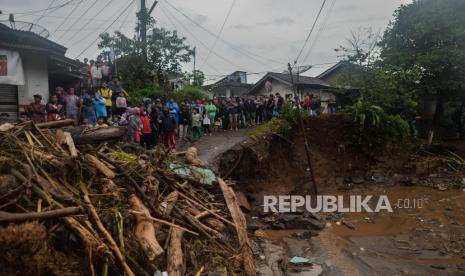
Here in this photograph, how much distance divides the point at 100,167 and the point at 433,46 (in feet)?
73.2

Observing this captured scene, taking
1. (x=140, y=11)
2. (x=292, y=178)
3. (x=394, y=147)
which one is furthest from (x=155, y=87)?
(x=394, y=147)

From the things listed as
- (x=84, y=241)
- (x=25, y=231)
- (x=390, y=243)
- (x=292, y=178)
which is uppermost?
(x=25, y=231)

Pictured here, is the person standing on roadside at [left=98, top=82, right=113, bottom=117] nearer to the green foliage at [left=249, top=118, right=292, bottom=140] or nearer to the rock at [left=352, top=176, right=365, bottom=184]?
the green foliage at [left=249, top=118, right=292, bottom=140]

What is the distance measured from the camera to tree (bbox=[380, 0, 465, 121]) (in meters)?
22.1

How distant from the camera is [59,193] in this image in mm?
5605

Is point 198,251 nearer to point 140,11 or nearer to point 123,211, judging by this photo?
point 123,211

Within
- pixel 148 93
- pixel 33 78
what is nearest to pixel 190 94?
pixel 148 93

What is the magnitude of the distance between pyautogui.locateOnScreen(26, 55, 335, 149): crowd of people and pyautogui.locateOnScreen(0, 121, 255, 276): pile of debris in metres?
1.70

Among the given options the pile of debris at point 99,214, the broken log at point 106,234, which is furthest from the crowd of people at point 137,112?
the broken log at point 106,234

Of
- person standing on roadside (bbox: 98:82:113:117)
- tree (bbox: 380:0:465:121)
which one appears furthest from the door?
tree (bbox: 380:0:465:121)

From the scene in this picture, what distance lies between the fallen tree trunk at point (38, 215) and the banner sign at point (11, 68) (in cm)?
840

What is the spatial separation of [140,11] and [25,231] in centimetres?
1774

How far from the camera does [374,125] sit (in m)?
17.4

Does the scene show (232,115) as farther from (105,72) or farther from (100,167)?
(100,167)
